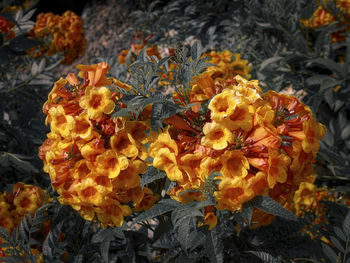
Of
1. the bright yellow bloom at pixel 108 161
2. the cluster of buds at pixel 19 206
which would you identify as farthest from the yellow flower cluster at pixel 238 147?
the cluster of buds at pixel 19 206

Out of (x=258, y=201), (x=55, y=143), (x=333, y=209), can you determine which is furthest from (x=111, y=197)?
(x=333, y=209)

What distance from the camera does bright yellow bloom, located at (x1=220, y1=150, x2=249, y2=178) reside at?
1.11 meters

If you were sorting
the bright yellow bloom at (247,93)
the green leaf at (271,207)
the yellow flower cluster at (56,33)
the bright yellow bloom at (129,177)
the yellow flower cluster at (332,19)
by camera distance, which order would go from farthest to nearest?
the yellow flower cluster at (56,33), the yellow flower cluster at (332,19), the bright yellow bloom at (129,177), the bright yellow bloom at (247,93), the green leaf at (271,207)

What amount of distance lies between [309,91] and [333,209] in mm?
1317

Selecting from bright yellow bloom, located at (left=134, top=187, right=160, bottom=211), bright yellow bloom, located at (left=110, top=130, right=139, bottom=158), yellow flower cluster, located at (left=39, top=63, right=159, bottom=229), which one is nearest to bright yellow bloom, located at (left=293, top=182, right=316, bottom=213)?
bright yellow bloom, located at (left=134, top=187, right=160, bottom=211)

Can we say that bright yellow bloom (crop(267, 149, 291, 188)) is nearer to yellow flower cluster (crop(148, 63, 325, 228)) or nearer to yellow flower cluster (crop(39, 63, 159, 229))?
yellow flower cluster (crop(148, 63, 325, 228))

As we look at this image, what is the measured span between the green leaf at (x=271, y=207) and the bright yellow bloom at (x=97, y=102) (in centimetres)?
59

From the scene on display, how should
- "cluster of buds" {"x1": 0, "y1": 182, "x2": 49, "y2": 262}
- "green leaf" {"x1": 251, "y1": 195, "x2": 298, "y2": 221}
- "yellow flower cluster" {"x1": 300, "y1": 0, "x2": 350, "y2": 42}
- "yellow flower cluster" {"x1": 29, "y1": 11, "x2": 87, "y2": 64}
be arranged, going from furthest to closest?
"yellow flower cluster" {"x1": 29, "y1": 11, "x2": 87, "y2": 64} < "yellow flower cluster" {"x1": 300, "y1": 0, "x2": 350, "y2": 42} < "cluster of buds" {"x1": 0, "y1": 182, "x2": 49, "y2": 262} < "green leaf" {"x1": 251, "y1": 195, "x2": 298, "y2": 221}

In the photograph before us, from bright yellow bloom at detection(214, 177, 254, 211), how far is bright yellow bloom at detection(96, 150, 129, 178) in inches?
13.6

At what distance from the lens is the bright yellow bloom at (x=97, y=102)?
3.93 feet

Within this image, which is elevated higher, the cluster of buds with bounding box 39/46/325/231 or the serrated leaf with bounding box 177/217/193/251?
the cluster of buds with bounding box 39/46/325/231

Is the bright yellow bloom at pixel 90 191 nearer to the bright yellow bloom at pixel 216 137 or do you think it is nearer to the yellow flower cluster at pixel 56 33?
the bright yellow bloom at pixel 216 137

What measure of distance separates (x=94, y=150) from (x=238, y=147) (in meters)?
0.50

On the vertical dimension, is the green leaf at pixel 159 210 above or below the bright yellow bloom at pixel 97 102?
below
